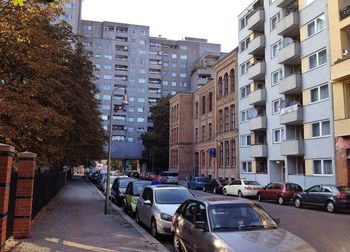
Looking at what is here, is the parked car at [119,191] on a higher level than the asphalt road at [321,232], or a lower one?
higher

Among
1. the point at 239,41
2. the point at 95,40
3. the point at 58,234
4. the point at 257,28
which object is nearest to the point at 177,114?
the point at 239,41

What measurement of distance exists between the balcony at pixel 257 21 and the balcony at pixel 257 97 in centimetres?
731

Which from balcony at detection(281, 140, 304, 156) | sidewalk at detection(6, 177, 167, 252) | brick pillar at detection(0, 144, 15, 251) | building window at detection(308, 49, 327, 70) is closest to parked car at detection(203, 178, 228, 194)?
balcony at detection(281, 140, 304, 156)

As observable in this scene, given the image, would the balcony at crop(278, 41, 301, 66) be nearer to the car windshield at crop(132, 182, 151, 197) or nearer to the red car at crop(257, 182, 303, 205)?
the red car at crop(257, 182, 303, 205)

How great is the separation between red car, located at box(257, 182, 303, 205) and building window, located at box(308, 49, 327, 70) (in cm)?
1050

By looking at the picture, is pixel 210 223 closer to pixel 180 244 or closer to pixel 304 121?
pixel 180 244

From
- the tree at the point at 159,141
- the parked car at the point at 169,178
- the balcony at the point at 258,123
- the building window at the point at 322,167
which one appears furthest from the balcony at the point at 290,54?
the tree at the point at 159,141

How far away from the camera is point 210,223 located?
7.86 m

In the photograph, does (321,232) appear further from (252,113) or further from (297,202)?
(252,113)

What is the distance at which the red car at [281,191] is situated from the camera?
27.1 meters

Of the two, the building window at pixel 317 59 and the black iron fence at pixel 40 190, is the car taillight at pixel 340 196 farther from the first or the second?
the black iron fence at pixel 40 190

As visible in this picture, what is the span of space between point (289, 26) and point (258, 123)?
425 inches

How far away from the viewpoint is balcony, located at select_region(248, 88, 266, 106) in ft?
142

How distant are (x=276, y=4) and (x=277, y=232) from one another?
36.9m
